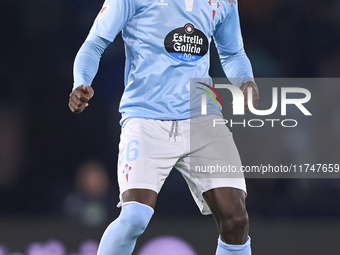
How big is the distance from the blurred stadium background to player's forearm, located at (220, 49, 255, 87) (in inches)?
51.6

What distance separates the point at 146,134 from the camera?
184cm

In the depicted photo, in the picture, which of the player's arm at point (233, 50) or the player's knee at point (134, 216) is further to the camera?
the player's arm at point (233, 50)

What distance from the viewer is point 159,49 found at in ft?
6.28

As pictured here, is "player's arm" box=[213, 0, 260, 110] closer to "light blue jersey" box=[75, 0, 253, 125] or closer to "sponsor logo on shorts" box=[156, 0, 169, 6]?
"light blue jersey" box=[75, 0, 253, 125]

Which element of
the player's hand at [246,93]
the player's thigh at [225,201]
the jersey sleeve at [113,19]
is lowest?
the player's thigh at [225,201]

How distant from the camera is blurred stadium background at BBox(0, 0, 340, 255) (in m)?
3.47

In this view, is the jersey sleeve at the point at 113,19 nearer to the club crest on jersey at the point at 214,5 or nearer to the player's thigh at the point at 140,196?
the club crest on jersey at the point at 214,5

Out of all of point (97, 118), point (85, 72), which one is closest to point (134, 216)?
point (85, 72)

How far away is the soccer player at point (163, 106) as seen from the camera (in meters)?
1.78

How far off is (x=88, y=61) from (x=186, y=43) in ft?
1.23

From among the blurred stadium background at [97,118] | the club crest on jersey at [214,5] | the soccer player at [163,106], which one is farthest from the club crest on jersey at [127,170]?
the blurred stadium background at [97,118]

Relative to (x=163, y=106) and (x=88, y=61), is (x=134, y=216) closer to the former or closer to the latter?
(x=163, y=106)

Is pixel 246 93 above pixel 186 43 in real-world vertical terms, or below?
below

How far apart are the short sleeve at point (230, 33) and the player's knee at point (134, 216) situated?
86 centimetres
